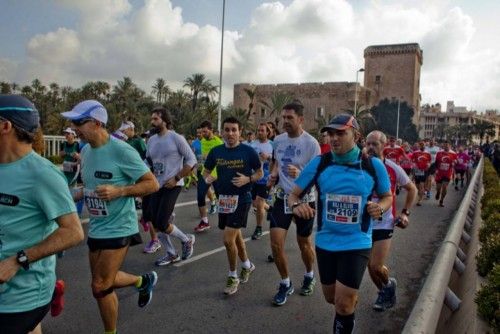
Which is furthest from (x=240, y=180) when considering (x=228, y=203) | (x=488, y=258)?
(x=488, y=258)

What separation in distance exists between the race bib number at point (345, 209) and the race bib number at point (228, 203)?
1842 millimetres

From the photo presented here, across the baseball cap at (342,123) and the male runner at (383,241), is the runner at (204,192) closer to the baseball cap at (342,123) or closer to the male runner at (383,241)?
the male runner at (383,241)

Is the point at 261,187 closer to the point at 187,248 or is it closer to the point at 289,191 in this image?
the point at 187,248

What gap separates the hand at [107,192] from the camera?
3.20m

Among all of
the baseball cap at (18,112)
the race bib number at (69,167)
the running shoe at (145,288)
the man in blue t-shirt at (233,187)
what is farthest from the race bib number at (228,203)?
the race bib number at (69,167)

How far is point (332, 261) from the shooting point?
3.26 metres

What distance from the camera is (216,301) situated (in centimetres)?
467

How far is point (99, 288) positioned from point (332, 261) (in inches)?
70.5

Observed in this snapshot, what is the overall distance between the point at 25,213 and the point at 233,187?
10.1 ft

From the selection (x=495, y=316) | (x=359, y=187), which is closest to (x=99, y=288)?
(x=359, y=187)

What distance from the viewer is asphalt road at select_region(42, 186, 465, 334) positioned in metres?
4.05

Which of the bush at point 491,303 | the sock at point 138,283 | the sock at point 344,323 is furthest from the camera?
the sock at point 138,283

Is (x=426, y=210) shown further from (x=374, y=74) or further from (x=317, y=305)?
(x=374, y=74)

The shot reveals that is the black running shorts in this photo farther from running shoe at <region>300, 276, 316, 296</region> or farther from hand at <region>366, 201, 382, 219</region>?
running shoe at <region>300, 276, 316, 296</region>
